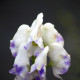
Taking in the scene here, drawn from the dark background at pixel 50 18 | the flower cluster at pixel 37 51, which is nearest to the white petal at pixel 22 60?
the flower cluster at pixel 37 51

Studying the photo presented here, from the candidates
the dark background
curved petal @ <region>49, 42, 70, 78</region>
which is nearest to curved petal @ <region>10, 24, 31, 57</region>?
curved petal @ <region>49, 42, 70, 78</region>

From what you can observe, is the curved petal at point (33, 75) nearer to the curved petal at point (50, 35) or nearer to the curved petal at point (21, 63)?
the curved petal at point (21, 63)

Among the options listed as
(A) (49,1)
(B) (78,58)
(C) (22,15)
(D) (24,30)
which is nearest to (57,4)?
(A) (49,1)

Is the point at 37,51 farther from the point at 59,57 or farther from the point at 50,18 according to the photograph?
the point at 50,18

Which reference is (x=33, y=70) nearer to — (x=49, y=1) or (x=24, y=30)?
(x=24, y=30)

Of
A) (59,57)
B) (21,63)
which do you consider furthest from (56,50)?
(21,63)

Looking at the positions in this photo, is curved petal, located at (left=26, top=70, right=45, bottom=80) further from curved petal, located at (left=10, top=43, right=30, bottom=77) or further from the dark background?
the dark background
